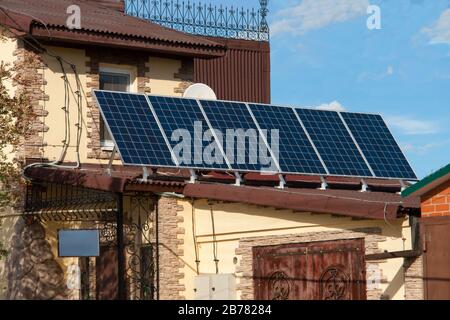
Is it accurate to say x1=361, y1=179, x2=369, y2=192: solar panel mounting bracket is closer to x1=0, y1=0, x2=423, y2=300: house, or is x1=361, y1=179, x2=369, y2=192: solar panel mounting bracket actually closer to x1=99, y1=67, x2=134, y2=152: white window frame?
x1=0, y1=0, x2=423, y2=300: house

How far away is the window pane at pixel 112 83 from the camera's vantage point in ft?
85.4

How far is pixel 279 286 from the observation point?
19172 mm

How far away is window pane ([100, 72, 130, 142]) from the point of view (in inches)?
1025

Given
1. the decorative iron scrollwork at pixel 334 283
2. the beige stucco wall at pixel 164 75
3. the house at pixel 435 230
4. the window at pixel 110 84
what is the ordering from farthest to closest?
1. the beige stucco wall at pixel 164 75
2. the window at pixel 110 84
3. the decorative iron scrollwork at pixel 334 283
4. the house at pixel 435 230

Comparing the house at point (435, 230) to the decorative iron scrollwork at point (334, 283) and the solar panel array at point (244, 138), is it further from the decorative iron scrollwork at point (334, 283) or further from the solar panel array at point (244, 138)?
the solar panel array at point (244, 138)

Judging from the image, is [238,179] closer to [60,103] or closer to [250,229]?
[250,229]

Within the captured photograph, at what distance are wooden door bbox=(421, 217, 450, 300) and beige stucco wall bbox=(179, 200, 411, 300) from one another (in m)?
0.71

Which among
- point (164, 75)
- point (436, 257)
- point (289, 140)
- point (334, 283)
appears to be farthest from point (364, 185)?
point (164, 75)

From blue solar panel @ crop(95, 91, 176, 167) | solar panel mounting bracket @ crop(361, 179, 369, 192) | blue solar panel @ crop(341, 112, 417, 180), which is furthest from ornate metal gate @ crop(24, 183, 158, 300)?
blue solar panel @ crop(341, 112, 417, 180)

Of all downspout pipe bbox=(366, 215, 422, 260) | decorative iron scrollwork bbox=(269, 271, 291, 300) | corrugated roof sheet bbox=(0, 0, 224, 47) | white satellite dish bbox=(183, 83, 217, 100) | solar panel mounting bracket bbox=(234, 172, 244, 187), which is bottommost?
decorative iron scrollwork bbox=(269, 271, 291, 300)

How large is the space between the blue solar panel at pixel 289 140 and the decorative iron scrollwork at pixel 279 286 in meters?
2.92

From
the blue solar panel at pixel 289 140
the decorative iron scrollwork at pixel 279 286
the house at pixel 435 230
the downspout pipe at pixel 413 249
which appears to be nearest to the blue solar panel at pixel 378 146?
the blue solar panel at pixel 289 140

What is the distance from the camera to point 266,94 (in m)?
36.1

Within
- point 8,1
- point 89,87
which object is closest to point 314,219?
point 89,87
